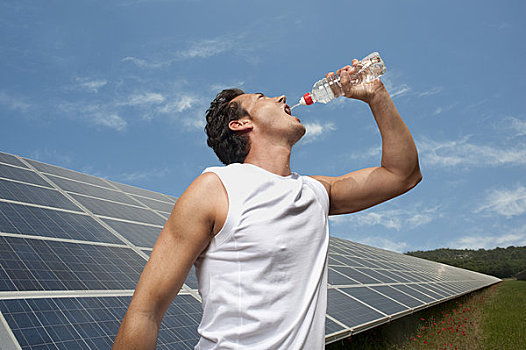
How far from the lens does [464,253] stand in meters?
75.1

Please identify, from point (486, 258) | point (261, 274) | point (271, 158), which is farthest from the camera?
point (486, 258)

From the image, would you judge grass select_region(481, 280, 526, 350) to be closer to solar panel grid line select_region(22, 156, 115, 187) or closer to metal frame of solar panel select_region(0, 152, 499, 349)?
metal frame of solar panel select_region(0, 152, 499, 349)

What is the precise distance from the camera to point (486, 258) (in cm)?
7031

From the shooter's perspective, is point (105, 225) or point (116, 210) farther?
point (116, 210)

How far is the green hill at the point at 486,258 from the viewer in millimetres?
56500

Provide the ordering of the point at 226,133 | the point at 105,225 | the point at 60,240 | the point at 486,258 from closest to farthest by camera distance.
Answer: the point at 226,133, the point at 60,240, the point at 105,225, the point at 486,258

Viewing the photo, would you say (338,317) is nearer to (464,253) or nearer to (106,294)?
→ (106,294)

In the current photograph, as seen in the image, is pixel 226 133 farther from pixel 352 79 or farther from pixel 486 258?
pixel 486 258

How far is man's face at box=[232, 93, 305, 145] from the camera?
2184mm

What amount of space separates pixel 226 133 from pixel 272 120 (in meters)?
0.25

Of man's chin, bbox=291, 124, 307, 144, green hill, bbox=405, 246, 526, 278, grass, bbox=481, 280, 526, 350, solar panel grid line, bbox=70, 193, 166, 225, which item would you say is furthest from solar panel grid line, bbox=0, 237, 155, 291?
green hill, bbox=405, 246, 526, 278

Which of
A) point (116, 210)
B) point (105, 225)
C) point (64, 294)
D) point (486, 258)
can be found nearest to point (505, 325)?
point (116, 210)

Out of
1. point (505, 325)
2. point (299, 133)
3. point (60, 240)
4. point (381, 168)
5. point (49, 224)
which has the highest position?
point (299, 133)

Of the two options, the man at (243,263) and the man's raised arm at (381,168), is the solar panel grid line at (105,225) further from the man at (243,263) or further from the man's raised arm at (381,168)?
the man at (243,263)
